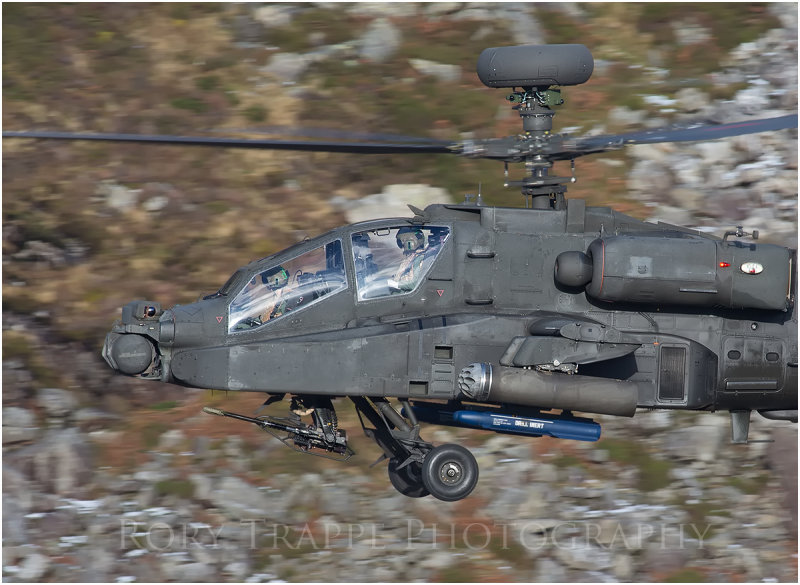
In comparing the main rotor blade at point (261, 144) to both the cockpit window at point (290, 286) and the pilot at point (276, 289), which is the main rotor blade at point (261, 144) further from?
the pilot at point (276, 289)

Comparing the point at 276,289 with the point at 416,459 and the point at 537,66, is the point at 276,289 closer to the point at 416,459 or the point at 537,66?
the point at 416,459

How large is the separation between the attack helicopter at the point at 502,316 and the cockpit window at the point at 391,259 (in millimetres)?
15

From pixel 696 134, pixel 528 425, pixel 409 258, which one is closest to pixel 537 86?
pixel 696 134

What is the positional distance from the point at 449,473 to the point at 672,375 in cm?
269

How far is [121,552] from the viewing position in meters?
16.0

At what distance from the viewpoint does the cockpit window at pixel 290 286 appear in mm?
12180

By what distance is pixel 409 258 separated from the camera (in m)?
12.3

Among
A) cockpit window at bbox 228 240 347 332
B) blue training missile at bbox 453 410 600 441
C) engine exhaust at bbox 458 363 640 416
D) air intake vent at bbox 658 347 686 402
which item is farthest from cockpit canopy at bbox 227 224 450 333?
air intake vent at bbox 658 347 686 402

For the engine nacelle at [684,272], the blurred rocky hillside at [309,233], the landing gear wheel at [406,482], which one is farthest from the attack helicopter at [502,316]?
the blurred rocky hillside at [309,233]

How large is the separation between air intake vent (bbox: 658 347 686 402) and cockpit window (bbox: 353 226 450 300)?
2.80 meters

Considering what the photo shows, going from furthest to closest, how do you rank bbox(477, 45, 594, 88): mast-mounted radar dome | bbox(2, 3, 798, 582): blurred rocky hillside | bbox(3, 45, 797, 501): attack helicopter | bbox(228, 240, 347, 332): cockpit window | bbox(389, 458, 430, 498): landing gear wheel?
bbox(2, 3, 798, 582): blurred rocky hillside → bbox(389, 458, 430, 498): landing gear wheel → bbox(228, 240, 347, 332): cockpit window → bbox(3, 45, 797, 501): attack helicopter → bbox(477, 45, 594, 88): mast-mounted radar dome

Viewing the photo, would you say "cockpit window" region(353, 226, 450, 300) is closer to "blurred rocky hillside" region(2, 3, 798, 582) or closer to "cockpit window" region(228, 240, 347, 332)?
"cockpit window" region(228, 240, 347, 332)

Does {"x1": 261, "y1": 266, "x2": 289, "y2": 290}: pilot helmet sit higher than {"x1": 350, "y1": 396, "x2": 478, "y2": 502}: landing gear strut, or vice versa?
{"x1": 261, "y1": 266, "x2": 289, "y2": 290}: pilot helmet

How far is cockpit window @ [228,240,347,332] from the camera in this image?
40.0 feet
